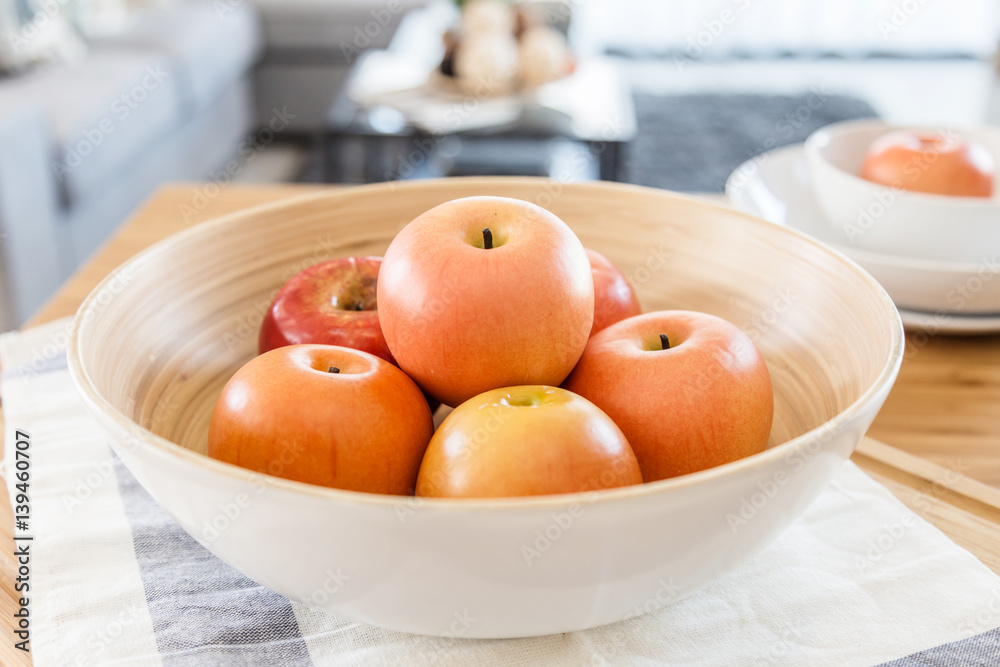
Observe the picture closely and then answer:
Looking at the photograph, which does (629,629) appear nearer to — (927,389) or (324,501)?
(324,501)

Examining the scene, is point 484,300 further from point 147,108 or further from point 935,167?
point 147,108

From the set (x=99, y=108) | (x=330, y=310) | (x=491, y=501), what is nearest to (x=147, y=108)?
(x=99, y=108)

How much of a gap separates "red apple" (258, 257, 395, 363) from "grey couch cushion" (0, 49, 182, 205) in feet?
5.33

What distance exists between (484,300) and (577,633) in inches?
7.5

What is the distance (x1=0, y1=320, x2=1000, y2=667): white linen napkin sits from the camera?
0.46 m

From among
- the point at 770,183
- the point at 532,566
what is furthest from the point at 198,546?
the point at 770,183

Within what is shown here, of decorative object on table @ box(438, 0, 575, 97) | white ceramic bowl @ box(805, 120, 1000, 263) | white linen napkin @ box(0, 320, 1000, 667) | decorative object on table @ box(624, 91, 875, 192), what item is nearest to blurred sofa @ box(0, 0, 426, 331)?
decorative object on table @ box(438, 0, 575, 97)

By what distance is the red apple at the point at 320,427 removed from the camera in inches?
17.9

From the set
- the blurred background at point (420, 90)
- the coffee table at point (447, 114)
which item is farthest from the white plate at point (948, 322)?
the coffee table at point (447, 114)

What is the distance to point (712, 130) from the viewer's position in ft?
11.0

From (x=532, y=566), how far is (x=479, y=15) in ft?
7.86

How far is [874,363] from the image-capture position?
49 cm

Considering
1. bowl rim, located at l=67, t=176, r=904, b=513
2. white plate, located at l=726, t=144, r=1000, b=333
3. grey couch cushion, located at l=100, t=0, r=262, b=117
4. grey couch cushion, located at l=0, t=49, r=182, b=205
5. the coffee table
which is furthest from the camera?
grey couch cushion, located at l=100, t=0, r=262, b=117

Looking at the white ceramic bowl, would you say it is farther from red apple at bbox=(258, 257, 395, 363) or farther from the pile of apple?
red apple at bbox=(258, 257, 395, 363)
